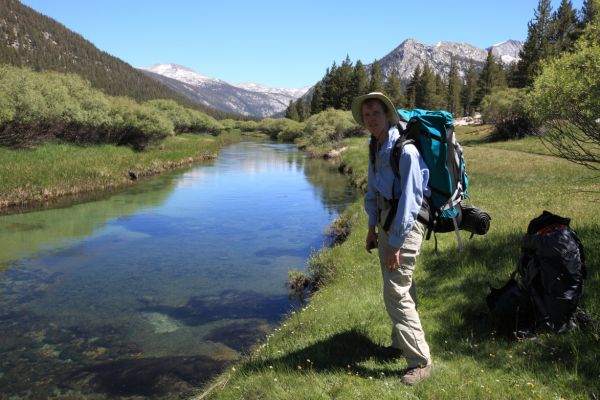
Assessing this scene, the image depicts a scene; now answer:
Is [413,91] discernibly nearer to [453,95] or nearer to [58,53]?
[453,95]

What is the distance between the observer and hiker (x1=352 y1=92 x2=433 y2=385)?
426 centimetres

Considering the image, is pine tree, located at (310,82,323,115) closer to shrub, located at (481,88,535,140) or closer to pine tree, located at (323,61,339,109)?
pine tree, located at (323,61,339,109)

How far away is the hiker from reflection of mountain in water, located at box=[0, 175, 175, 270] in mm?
13698

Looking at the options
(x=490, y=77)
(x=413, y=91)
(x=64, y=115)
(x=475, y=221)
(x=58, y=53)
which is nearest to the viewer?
(x=475, y=221)

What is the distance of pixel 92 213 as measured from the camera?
2158cm

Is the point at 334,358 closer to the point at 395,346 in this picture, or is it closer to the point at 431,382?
the point at 395,346

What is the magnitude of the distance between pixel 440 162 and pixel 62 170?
90.0 feet

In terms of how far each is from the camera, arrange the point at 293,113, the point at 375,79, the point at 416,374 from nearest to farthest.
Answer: the point at 416,374, the point at 375,79, the point at 293,113

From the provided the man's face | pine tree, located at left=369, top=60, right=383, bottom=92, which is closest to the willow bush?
the man's face

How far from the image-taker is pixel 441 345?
544 centimetres

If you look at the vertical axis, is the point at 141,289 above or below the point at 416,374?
below

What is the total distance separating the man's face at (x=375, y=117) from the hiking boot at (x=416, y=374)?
2.57m

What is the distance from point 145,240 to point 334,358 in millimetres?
13480

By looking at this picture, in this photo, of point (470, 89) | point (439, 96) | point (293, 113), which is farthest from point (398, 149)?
point (293, 113)
